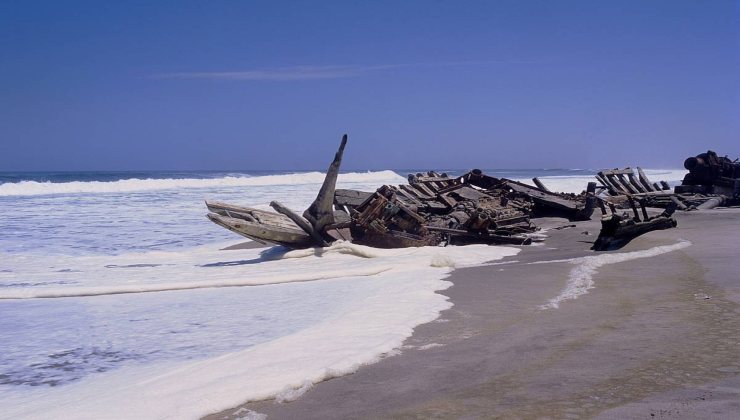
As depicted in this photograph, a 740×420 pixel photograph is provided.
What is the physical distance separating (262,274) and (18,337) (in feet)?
13.1

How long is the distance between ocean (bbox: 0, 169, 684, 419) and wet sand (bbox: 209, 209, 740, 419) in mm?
316

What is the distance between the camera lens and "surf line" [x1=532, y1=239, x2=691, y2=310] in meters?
6.81

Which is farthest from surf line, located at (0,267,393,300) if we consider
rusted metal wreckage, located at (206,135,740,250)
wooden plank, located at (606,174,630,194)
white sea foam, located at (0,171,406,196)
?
white sea foam, located at (0,171,406,196)

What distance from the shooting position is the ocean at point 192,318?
14.0 feet

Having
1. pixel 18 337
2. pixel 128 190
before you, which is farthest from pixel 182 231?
pixel 128 190

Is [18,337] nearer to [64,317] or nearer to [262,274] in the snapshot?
[64,317]

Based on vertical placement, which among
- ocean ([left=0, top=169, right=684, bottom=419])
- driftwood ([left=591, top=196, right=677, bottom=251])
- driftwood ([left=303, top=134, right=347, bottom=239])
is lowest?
ocean ([left=0, top=169, right=684, bottom=419])

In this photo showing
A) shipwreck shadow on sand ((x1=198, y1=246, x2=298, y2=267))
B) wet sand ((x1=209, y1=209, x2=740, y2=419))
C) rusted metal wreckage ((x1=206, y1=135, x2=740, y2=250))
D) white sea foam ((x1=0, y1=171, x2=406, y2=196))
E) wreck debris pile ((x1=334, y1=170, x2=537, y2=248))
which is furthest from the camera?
white sea foam ((x1=0, y1=171, x2=406, y2=196))

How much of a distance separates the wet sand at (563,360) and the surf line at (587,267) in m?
0.12

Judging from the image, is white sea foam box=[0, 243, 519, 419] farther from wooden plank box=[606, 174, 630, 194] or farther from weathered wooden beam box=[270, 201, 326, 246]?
wooden plank box=[606, 174, 630, 194]

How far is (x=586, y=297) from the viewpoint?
6695mm

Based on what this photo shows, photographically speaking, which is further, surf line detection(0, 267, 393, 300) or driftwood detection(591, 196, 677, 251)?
driftwood detection(591, 196, 677, 251)

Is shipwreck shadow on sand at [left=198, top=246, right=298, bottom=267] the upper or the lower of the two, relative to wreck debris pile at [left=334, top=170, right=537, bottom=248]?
lower

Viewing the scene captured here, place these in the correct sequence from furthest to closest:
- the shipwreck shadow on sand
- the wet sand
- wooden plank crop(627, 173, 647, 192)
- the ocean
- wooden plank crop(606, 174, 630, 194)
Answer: wooden plank crop(627, 173, 647, 192) < wooden plank crop(606, 174, 630, 194) < the shipwreck shadow on sand < the ocean < the wet sand
